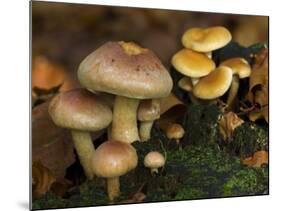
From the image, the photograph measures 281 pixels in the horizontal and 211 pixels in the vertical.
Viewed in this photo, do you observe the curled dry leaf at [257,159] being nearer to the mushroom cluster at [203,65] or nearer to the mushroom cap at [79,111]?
the mushroom cluster at [203,65]

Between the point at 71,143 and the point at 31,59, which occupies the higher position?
the point at 31,59

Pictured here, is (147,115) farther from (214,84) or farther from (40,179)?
(40,179)

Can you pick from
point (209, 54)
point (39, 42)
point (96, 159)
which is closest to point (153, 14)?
point (209, 54)

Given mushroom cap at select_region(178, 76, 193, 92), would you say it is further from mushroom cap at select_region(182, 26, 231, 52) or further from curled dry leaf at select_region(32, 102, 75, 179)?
curled dry leaf at select_region(32, 102, 75, 179)

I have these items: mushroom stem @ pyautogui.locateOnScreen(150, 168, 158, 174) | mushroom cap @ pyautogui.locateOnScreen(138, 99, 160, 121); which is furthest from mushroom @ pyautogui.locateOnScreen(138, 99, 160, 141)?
mushroom stem @ pyautogui.locateOnScreen(150, 168, 158, 174)

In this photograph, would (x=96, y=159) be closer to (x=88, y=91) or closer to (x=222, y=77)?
(x=88, y=91)

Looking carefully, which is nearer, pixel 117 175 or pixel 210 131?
pixel 117 175
